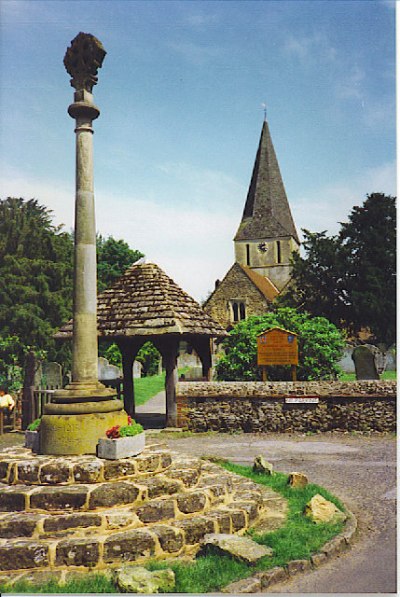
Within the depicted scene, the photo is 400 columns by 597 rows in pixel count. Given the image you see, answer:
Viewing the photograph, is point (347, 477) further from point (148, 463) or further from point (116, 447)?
point (116, 447)

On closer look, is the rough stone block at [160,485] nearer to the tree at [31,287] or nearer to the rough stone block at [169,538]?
the rough stone block at [169,538]

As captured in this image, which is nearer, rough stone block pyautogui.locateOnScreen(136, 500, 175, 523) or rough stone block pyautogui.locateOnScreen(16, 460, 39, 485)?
rough stone block pyautogui.locateOnScreen(136, 500, 175, 523)

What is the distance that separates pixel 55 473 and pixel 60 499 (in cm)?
39

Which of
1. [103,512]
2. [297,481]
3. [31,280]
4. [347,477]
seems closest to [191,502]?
[103,512]

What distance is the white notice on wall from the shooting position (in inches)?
547

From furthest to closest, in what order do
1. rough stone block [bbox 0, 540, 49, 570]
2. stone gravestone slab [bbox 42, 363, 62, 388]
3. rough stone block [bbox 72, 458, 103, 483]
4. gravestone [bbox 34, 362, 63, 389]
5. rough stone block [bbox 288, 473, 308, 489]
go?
stone gravestone slab [bbox 42, 363, 62, 388] → gravestone [bbox 34, 362, 63, 389] → rough stone block [bbox 288, 473, 308, 489] → rough stone block [bbox 72, 458, 103, 483] → rough stone block [bbox 0, 540, 49, 570]

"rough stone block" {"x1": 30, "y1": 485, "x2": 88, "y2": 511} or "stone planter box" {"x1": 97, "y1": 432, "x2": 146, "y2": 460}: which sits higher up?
"stone planter box" {"x1": 97, "y1": 432, "x2": 146, "y2": 460}

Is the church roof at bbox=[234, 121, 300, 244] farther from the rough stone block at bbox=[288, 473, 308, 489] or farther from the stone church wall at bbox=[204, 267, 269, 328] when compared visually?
the rough stone block at bbox=[288, 473, 308, 489]

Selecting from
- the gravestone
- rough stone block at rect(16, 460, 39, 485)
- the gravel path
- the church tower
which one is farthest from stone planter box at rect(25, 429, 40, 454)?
the church tower

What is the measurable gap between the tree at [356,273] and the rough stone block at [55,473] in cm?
2352

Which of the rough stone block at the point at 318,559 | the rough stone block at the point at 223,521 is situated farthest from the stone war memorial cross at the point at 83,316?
the rough stone block at the point at 318,559

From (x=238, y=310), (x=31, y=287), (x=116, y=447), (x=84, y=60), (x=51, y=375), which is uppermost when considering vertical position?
(x=84, y=60)

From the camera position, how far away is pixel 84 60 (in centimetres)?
723

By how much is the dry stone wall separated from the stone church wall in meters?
26.3
